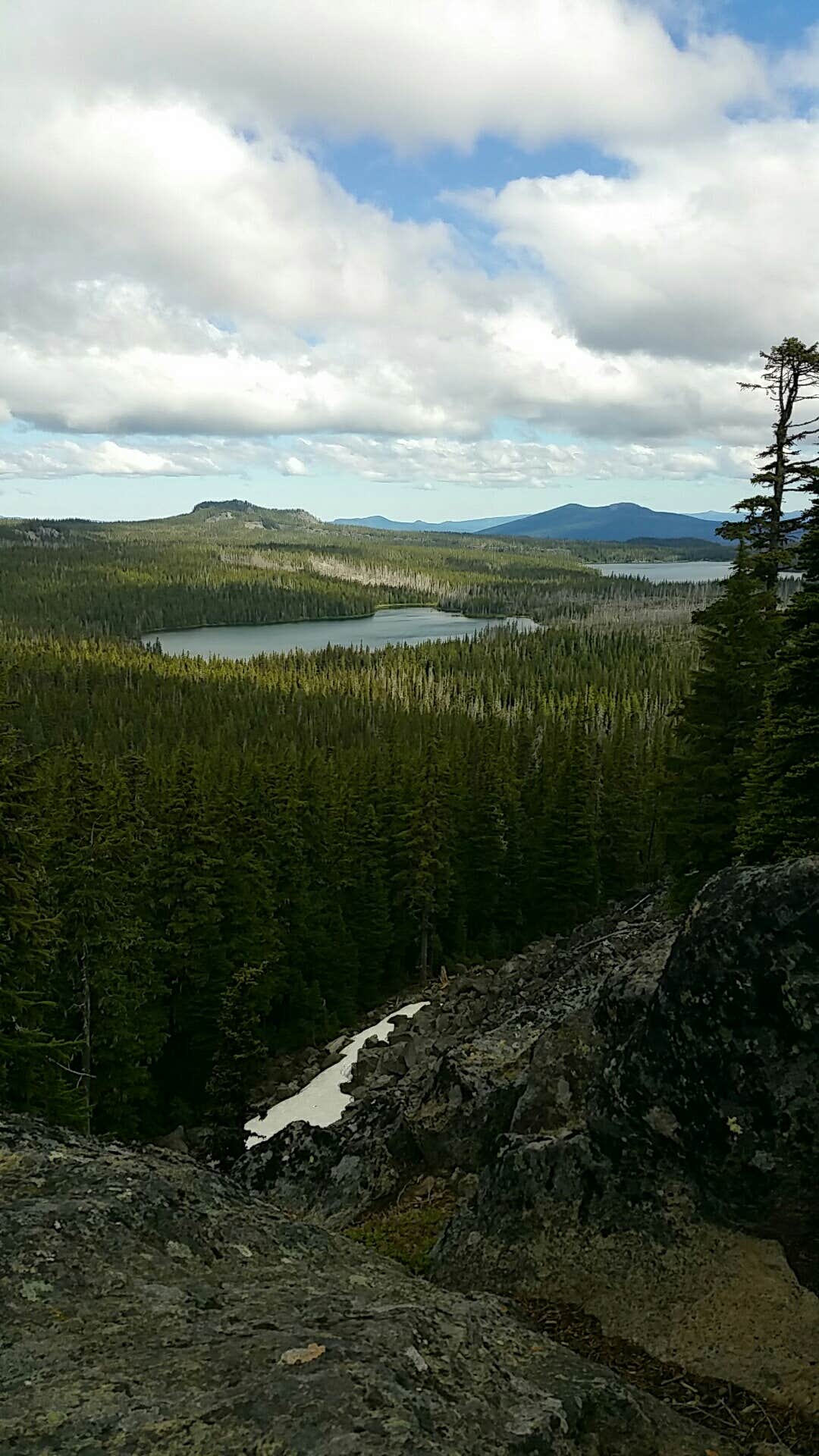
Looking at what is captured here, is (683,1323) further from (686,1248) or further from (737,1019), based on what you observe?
(737,1019)

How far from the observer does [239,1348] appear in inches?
213

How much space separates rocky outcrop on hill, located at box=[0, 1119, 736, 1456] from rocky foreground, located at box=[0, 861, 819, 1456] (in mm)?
21

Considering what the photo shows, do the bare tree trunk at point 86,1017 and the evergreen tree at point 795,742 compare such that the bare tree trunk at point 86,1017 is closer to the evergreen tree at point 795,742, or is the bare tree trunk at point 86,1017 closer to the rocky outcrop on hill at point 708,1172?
the rocky outcrop on hill at point 708,1172

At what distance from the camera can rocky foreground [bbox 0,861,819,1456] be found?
481cm

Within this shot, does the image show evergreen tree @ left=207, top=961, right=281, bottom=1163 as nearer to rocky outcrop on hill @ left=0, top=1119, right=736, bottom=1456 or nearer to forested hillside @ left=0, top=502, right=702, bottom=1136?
forested hillside @ left=0, top=502, right=702, bottom=1136

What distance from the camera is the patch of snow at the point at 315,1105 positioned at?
2577 centimetres

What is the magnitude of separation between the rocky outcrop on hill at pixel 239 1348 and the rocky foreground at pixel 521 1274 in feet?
0.07

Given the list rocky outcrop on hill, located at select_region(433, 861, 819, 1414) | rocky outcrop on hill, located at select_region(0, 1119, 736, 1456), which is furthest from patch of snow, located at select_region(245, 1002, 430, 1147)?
rocky outcrop on hill, located at select_region(433, 861, 819, 1414)

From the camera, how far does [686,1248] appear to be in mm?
7406

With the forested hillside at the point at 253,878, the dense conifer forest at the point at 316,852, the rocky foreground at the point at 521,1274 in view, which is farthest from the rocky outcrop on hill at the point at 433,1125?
the forested hillside at the point at 253,878

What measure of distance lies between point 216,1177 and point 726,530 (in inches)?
798

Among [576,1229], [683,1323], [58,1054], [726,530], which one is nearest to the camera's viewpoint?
[683,1323]

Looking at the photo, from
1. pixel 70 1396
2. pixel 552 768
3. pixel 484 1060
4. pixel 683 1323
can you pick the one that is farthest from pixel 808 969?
pixel 552 768

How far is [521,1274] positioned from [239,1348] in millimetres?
3825
